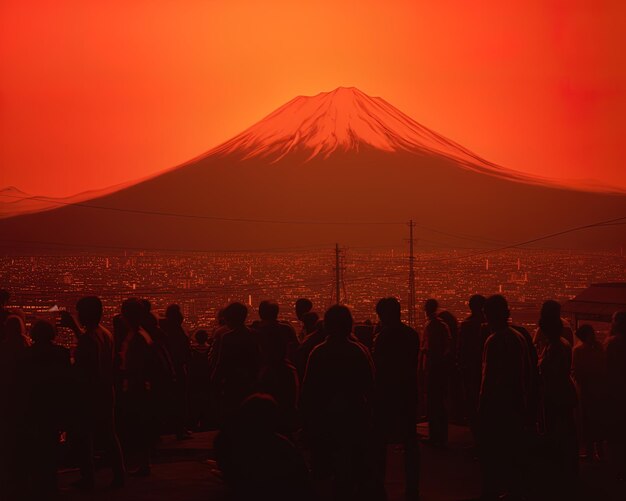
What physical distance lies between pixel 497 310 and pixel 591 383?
5.37 feet

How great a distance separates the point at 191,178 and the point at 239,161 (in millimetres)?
4340

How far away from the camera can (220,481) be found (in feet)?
19.8

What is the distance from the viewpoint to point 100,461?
21.9 ft

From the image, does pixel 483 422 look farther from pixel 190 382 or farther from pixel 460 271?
pixel 460 271

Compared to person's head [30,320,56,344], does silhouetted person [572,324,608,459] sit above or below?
below

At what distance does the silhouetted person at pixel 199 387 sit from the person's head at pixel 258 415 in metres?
5.26

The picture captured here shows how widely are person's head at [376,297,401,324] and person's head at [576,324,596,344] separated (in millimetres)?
1807

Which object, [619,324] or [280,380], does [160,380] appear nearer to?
[280,380]

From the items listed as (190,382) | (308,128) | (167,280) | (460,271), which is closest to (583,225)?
(460,271)

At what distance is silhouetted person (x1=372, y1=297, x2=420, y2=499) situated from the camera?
17.5 feet

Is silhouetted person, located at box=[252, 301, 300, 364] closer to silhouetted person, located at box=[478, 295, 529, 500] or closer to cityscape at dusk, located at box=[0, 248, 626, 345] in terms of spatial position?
silhouetted person, located at box=[478, 295, 529, 500]

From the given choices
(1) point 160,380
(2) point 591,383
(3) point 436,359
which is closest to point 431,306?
(3) point 436,359

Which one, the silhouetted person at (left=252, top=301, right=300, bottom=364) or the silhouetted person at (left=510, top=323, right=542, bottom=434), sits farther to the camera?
the silhouetted person at (left=252, top=301, right=300, bottom=364)

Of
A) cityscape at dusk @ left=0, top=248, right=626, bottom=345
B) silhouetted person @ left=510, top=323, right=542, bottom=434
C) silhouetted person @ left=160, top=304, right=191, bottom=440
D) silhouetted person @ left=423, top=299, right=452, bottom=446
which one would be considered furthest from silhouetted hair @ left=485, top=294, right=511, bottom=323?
cityscape at dusk @ left=0, top=248, right=626, bottom=345
